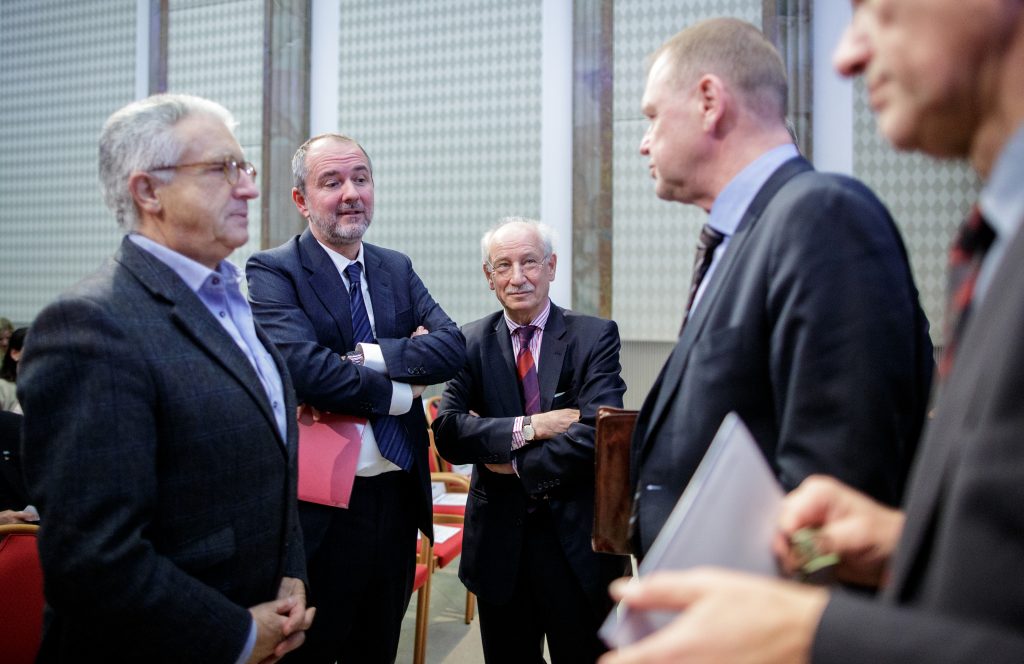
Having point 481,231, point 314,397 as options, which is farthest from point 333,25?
point 314,397

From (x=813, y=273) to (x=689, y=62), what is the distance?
0.56m

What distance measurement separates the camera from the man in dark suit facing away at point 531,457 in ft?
7.45

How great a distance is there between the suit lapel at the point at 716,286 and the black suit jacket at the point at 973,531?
73 cm

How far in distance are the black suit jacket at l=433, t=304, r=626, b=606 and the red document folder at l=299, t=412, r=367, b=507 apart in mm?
357

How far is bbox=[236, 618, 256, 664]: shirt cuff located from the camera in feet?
4.67

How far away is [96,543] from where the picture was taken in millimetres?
1263

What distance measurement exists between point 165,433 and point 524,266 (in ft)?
4.72

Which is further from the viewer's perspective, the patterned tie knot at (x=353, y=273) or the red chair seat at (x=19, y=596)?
the patterned tie knot at (x=353, y=273)

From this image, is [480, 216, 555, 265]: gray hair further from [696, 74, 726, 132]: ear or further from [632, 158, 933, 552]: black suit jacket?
[632, 158, 933, 552]: black suit jacket

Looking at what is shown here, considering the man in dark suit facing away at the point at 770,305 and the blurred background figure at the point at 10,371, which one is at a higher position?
the man in dark suit facing away at the point at 770,305

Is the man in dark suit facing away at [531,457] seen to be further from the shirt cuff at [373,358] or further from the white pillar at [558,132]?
the white pillar at [558,132]

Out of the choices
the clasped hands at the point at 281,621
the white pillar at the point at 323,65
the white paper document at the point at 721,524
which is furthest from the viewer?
the white pillar at the point at 323,65

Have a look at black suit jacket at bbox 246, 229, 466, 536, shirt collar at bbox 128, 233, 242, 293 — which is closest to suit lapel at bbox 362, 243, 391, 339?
black suit jacket at bbox 246, 229, 466, 536

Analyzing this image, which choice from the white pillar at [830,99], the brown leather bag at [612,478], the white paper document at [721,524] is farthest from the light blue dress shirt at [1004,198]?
the white pillar at [830,99]
